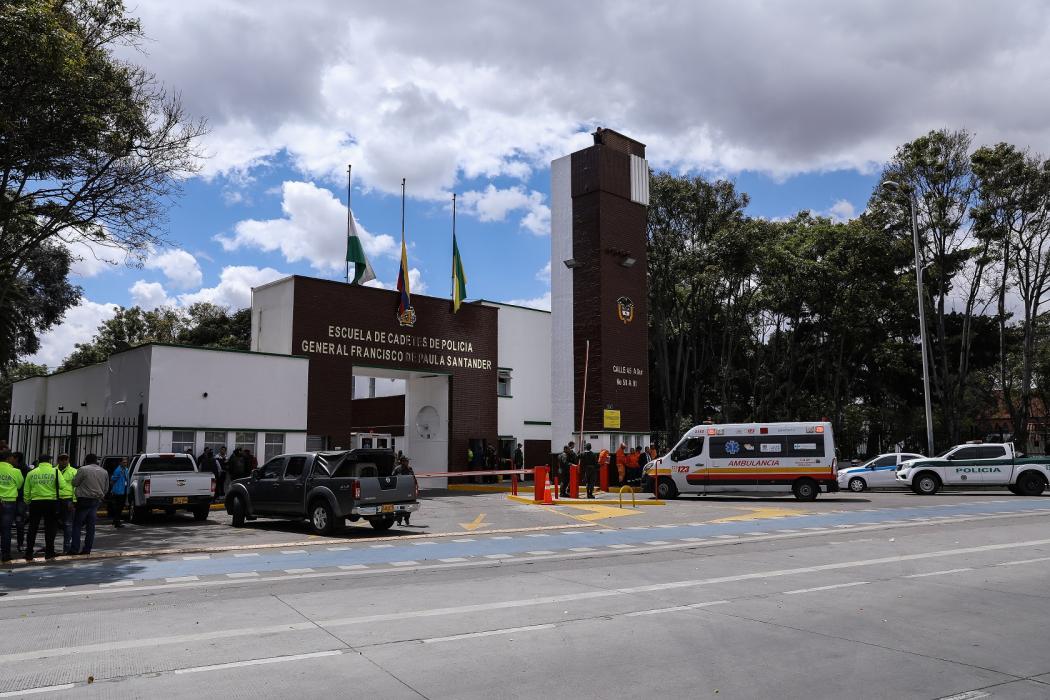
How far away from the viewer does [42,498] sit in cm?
1402

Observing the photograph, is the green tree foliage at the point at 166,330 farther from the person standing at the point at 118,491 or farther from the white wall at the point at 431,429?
the person standing at the point at 118,491

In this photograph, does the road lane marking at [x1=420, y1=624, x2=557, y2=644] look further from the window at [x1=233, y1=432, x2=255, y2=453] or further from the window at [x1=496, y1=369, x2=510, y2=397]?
the window at [x1=496, y1=369, x2=510, y2=397]

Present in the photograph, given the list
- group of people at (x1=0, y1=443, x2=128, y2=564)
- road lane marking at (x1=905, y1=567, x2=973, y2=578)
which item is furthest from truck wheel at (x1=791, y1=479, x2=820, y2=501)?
group of people at (x1=0, y1=443, x2=128, y2=564)

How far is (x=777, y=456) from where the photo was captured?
1041 inches

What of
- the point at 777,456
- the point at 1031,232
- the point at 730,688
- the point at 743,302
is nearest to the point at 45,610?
the point at 730,688

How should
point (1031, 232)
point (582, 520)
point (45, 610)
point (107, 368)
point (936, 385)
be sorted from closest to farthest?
point (45, 610), point (582, 520), point (107, 368), point (1031, 232), point (936, 385)

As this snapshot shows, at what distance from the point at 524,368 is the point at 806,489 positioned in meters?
17.7

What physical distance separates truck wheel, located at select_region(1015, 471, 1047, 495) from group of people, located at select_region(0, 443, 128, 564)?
27.7m

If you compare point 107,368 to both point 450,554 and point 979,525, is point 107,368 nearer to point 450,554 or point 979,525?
point 450,554

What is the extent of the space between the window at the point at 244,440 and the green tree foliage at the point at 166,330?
3530 centimetres

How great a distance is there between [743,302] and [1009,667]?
3944cm

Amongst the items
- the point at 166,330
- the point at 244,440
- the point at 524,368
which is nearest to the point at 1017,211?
the point at 524,368

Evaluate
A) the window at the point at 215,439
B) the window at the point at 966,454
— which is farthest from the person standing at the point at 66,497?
the window at the point at 966,454

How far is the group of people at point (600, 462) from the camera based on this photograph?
2631 cm
